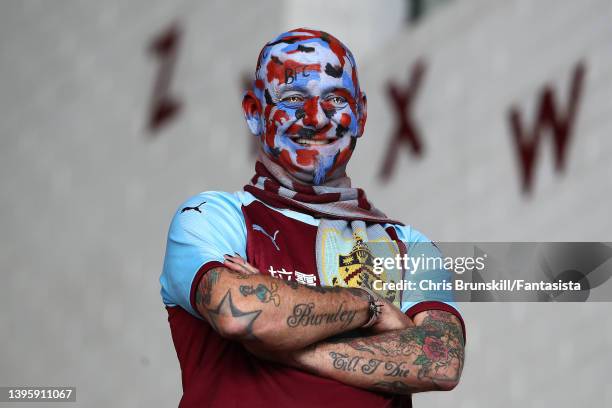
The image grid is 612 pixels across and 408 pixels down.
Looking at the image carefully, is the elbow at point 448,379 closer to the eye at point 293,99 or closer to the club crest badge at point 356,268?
the club crest badge at point 356,268

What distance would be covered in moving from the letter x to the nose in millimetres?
2972

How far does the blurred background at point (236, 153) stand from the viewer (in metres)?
4.64

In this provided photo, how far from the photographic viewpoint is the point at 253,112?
7.97 ft

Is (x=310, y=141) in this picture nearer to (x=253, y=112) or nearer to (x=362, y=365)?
(x=253, y=112)

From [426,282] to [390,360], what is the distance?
8.8 inches

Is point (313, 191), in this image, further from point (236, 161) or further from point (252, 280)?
point (236, 161)

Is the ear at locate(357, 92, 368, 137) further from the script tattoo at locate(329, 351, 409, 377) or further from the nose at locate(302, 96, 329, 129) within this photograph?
the script tattoo at locate(329, 351, 409, 377)

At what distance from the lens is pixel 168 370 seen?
6031mm

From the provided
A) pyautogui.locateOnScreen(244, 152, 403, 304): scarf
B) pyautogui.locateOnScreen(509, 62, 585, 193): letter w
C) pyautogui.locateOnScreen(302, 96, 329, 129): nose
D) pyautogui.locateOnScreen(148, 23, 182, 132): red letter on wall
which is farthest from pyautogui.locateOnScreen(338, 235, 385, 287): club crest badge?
pyautogui.locateOnScreen(148, 23, 182, 132): red letter on wall

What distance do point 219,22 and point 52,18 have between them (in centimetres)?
121

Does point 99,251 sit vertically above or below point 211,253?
above

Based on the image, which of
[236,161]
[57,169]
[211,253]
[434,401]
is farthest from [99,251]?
[211,253]

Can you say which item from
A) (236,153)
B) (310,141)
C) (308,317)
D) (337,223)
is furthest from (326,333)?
(236,153)

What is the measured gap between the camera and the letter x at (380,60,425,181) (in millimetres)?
5316
